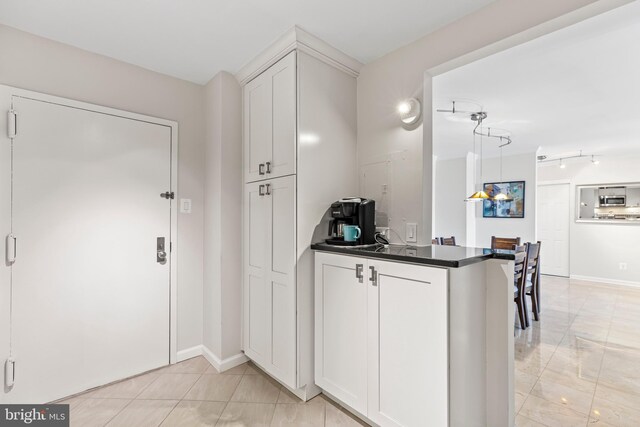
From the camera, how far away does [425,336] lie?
57.2 inches

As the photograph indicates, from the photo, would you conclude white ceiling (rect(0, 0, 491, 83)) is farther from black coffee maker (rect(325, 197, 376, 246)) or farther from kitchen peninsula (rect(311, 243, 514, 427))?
kitchen peninsula (rect(311, 243, 514, 427))

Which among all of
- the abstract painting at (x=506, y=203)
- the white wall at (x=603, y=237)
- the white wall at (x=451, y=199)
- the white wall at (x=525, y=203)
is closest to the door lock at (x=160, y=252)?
the white wall at (x=451, y=199)

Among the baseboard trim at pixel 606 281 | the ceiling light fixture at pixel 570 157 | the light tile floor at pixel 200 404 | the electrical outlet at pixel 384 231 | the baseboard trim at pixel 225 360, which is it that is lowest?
the baseboard trim at pixel 606 281

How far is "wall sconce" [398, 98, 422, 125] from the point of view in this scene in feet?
6.54

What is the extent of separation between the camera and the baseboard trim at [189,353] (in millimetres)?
2600

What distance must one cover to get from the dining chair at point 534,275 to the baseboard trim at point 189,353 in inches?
145

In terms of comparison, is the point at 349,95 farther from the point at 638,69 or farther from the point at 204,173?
the point at 638,69

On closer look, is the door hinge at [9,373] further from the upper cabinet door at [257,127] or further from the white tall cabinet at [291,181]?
the upper cabinet door at [257,127]

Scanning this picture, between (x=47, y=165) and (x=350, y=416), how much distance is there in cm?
260

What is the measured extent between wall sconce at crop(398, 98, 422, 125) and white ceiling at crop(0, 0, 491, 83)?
0.44m

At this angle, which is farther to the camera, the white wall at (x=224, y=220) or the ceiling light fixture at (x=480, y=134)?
the ceiling light fixture at (x=480, y=134)

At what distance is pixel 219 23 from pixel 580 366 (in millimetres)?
3869

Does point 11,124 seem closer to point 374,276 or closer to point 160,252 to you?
point 160,252

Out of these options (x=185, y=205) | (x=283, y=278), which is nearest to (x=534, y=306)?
(x=283, y=278)
